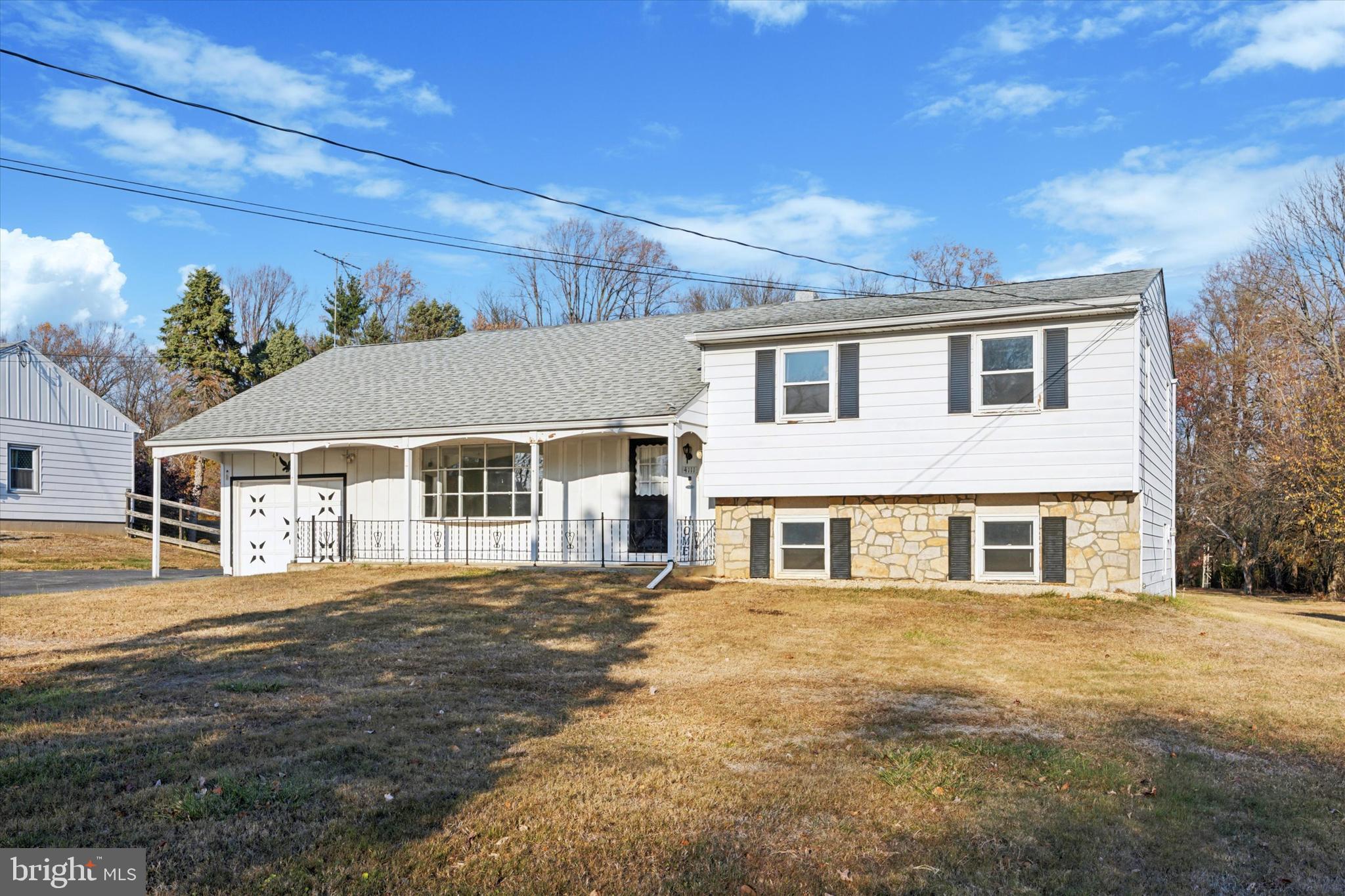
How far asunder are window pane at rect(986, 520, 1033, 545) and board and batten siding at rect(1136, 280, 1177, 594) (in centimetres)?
161

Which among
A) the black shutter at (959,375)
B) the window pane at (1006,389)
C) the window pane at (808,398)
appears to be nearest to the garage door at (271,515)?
the window pane at (808,398)

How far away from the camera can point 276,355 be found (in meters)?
40.8

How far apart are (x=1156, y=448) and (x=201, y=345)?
32937 millimetres

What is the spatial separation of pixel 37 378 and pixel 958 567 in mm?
25448

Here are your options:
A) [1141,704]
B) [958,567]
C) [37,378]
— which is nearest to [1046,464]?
[958,567]

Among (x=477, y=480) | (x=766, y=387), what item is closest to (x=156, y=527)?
(x=477, y=480)

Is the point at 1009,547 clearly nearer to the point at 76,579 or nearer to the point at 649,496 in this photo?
the point at 649,496

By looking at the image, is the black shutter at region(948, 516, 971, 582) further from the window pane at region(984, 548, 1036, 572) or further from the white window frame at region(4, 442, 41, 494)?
the white window frame at region(4, 442, 41, 494)

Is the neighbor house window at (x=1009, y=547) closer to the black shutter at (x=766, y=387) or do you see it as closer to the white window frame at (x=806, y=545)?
the white window frame at (x=806, y=545)

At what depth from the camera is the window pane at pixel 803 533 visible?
17.4 metres

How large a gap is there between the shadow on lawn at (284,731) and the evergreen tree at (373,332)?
31710mm

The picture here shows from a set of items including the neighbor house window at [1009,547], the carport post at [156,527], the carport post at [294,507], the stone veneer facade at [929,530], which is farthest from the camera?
the carport post at [156,527]

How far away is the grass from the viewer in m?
4.88

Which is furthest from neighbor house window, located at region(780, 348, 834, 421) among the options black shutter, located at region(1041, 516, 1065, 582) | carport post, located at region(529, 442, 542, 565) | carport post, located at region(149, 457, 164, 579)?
carport post, located at region(149, 457, 164, 579)
